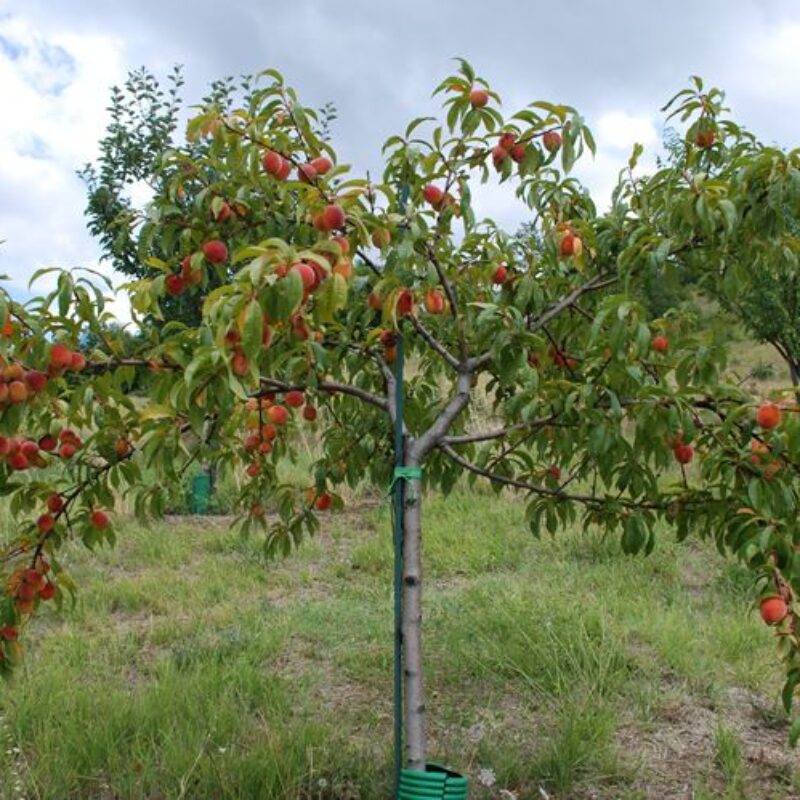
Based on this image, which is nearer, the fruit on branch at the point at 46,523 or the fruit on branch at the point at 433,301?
the fruit on branch at the point at 433,301

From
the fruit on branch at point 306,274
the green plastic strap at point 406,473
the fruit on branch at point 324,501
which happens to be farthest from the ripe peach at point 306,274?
the fruit on branch at point 324,501

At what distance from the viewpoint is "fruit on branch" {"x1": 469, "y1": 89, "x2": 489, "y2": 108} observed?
5.69 feet

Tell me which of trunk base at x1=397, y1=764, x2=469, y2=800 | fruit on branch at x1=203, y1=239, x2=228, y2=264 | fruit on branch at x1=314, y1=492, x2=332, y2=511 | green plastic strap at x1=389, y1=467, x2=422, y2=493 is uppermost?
fruit on branch at x1=203, y1=239, x2=228, y2=264

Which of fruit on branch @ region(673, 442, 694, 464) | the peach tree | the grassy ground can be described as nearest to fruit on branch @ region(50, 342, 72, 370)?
the peach tree

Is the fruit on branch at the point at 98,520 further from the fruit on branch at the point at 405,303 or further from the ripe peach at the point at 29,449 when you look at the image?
the fruit on branch at the point at 405,303

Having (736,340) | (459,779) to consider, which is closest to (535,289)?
(459,779)

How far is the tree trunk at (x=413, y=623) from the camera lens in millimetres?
1793

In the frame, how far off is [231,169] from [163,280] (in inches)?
10.1

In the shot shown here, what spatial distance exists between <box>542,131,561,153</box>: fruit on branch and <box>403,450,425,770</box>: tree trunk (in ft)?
2.22

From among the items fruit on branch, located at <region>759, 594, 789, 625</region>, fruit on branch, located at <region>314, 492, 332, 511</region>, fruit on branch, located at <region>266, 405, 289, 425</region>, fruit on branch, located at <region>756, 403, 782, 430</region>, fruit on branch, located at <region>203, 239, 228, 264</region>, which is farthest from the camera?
fruit on branch, located at <region>314, 492, 332, 511</region>

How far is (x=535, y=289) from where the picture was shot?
1.77m

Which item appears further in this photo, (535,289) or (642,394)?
(535,289)

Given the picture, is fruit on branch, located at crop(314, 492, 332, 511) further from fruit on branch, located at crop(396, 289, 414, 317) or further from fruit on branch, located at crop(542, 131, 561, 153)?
fruit on branch, located at crop(542, 131, 561, 153)

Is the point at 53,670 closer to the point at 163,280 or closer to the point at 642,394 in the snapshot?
the point at 163,280
